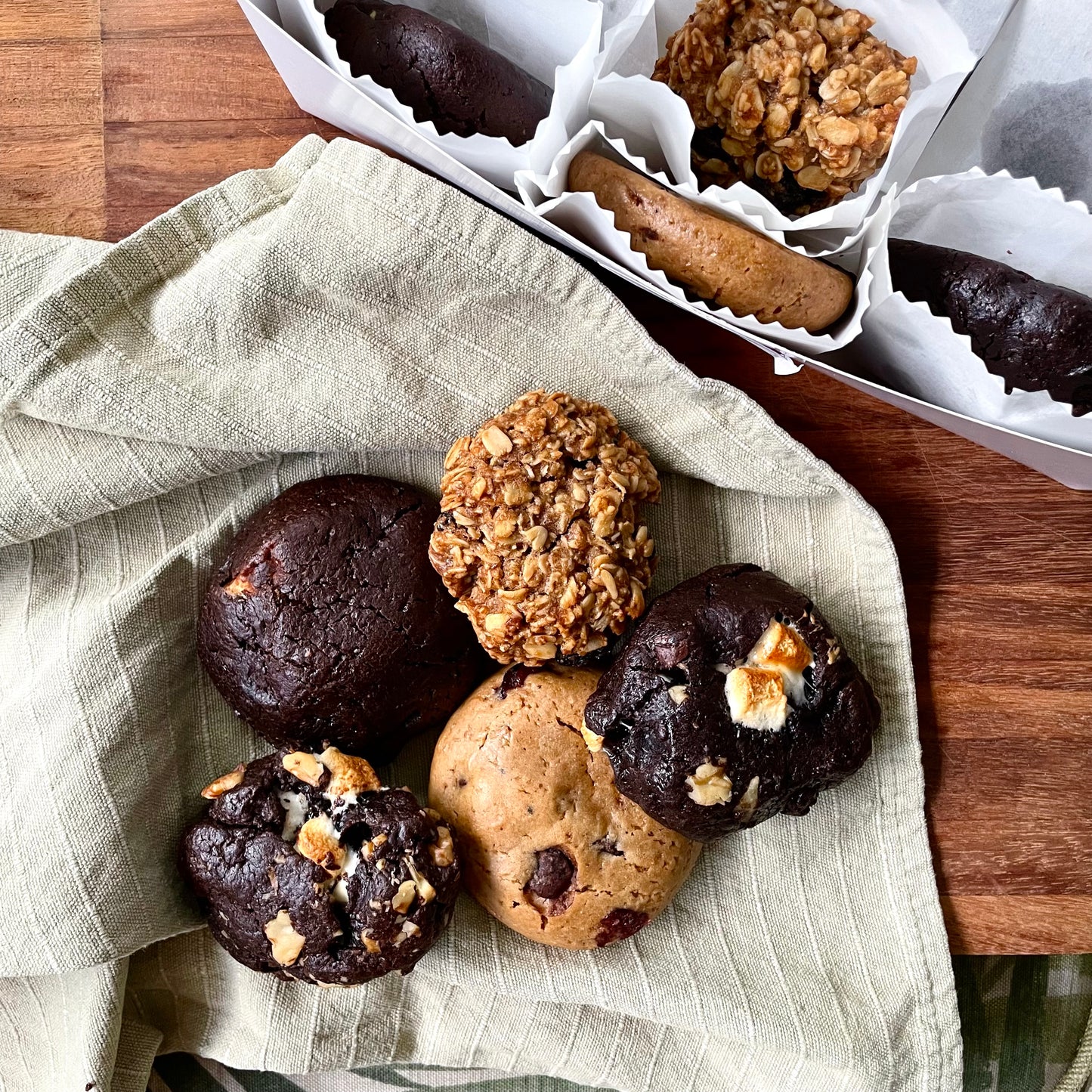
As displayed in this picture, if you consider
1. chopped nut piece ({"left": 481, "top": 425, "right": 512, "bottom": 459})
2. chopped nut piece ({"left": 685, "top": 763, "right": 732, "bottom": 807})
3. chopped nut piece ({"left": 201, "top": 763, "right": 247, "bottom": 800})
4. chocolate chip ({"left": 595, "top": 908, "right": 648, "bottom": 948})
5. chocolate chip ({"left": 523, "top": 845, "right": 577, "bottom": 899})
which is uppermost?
chopped nut piece ({"left": 481, "top": 425, "right": 512, "bottom": 459})

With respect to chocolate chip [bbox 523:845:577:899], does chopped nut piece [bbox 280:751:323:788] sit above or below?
above

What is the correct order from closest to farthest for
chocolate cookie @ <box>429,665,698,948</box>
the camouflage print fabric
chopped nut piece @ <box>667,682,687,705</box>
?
chopped nut piece @ <box>667,682,687,705</box>, chocolate cookie @ <box>429,665,698,948</box>, the camouflage print fabric

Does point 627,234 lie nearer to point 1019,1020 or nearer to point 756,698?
point 756,698

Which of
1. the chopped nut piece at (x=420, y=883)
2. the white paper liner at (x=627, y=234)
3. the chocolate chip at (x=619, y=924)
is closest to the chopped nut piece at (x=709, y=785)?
the chocolate chip at (x=619, y=924)

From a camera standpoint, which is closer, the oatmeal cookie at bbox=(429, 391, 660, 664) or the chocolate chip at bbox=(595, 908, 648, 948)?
the oatmeal cookie at bbox=(429, 391, 660, 664)

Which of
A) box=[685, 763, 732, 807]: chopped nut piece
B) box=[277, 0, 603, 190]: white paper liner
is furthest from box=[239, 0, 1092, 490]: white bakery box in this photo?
box=[685, 763, 732, 807]: chopped nut piece

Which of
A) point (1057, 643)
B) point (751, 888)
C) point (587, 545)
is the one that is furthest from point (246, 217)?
point (1057, 643)

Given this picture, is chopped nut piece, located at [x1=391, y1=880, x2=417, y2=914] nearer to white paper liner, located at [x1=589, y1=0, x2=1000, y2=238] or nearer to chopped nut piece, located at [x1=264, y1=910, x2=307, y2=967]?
chopped nut piece, located at [x1=264, y1=910, x2=307, y2=967]
